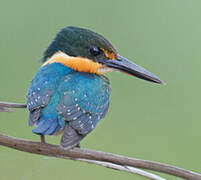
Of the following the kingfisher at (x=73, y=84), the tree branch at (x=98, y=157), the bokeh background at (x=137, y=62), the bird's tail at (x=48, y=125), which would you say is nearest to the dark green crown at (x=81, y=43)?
the kingfisher at (x=73, y=84)

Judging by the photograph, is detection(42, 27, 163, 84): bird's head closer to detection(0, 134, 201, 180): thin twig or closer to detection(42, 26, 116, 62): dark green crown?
detection(42, 26, 116, 62): dark green crown

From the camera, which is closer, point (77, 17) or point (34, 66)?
point (34, 66)

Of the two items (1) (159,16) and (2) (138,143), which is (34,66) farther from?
(1) (159,16)

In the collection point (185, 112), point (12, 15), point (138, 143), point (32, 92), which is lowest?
point (138, 143)

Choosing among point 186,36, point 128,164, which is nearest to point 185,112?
point 186,36

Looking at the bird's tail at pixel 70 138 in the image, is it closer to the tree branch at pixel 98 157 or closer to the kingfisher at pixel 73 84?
the kingfisher at pixel 73 84

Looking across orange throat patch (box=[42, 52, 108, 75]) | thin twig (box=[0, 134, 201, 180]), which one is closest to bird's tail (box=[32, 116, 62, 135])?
thin twig (box=[0, 134, 201, 180])
